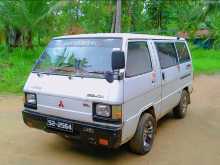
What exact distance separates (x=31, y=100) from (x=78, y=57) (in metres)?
1.02

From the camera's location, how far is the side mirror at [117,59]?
4.36m

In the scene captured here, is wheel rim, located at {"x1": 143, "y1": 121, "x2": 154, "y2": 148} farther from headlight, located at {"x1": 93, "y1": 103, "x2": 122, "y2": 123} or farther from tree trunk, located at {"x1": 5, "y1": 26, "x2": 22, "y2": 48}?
tree trunk, located at {"x1": 5, "y1": 26, "x2": 22, "y2": 48}

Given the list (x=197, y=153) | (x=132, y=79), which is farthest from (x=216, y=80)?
(x=132, y=79)

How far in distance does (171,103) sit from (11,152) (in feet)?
10.7

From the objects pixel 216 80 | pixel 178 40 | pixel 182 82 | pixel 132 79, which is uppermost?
pixel 178 40

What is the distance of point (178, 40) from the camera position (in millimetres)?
7266

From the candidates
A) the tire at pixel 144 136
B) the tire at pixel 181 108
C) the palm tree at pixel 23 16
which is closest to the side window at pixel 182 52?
the tire at pixel 181 108

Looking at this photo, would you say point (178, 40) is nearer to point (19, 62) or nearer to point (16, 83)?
point (16, 83)

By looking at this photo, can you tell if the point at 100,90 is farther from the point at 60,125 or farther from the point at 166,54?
the point at 166,54

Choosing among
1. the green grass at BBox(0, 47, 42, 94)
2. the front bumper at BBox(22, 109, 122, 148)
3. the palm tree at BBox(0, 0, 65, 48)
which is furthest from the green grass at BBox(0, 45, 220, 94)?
the front bumper at BBox(22, 109, 122, 148)

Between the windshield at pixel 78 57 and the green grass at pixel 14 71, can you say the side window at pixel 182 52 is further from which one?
the green grass at pixel 14 71

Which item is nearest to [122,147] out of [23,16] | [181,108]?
[181,108]

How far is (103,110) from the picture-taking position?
4418mm

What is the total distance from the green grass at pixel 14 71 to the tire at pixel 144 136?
19.9ft
